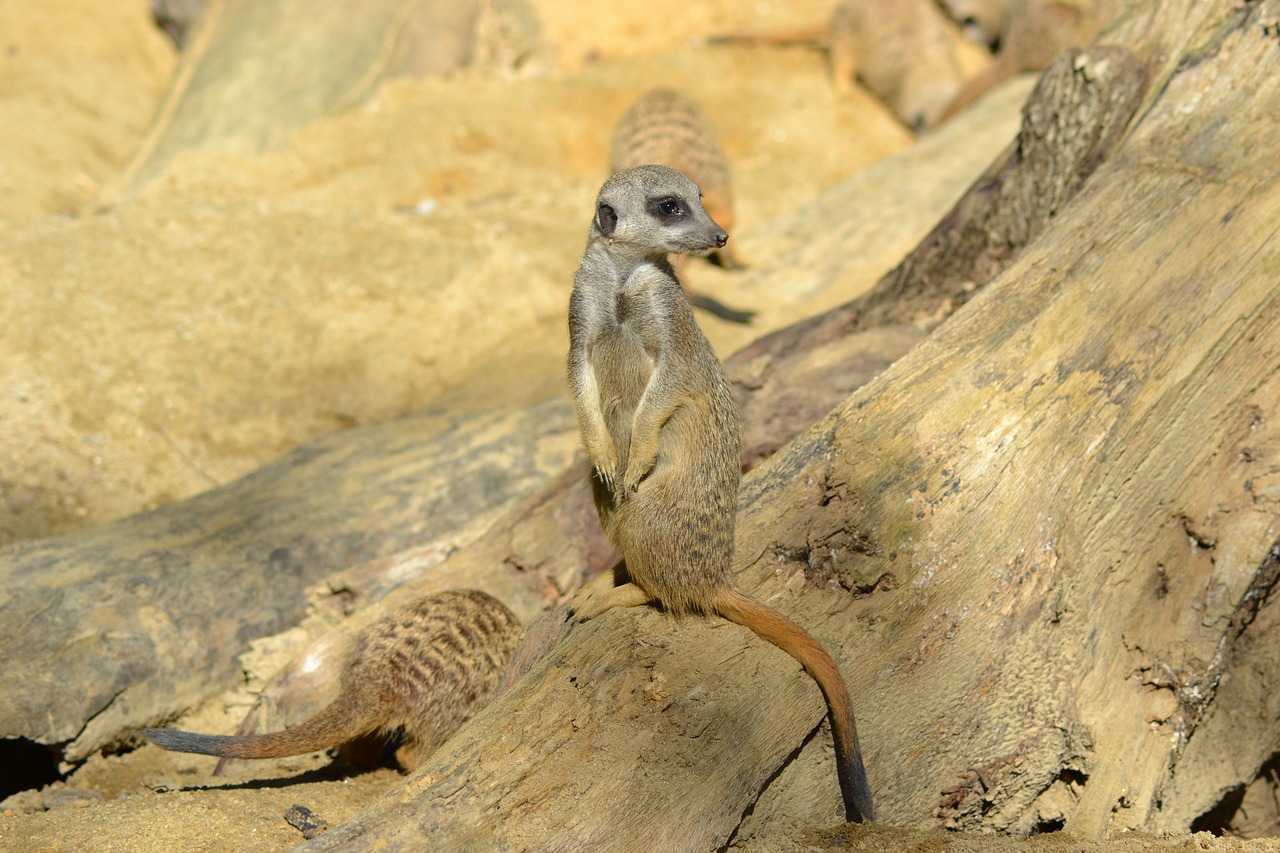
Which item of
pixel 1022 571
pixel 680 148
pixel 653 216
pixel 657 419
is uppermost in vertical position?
pixel 680 148

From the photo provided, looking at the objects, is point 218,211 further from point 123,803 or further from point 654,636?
point 654,636

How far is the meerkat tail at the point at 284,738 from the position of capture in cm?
220

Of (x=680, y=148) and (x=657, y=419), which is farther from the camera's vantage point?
(x=680, y=148)

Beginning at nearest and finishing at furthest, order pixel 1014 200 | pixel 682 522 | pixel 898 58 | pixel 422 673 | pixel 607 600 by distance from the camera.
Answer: pixel 682 522 < pixel 607 600 < pixel 422 673 < pixel 1014 200 < pixel 898 58

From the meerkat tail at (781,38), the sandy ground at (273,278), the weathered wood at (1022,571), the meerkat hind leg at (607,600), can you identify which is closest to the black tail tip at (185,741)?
the sandy ground at (273,278)

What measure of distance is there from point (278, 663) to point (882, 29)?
7526 millimetres

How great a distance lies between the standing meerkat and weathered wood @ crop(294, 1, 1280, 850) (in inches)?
3.1

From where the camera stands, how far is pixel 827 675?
1832 mm

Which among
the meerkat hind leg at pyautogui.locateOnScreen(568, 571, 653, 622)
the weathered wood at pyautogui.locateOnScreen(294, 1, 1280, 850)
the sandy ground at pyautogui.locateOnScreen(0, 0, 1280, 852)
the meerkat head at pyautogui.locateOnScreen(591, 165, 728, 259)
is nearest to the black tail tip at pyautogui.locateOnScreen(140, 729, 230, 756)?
the sandy ground at pyautogui.locateOnScreen(0, 0, 1280, 852)

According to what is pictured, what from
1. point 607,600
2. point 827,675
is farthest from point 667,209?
point 827,675

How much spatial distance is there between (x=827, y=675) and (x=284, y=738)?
1.35 meters

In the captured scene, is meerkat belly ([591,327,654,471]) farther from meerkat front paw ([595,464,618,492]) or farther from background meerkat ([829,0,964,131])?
background meerkat ([829,0,964,131])

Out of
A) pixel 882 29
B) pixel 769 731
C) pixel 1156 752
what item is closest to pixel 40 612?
pixel 769 731

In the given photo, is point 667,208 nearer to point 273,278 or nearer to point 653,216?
point 653,216
